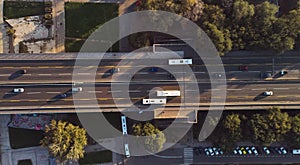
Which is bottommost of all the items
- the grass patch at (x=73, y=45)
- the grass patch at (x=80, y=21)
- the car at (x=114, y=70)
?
the car at (x=114, y=70)

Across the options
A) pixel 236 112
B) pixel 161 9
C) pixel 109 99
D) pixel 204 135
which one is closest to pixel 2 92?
pixel 109 99

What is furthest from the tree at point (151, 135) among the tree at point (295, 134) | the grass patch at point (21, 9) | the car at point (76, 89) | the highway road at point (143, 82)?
the grass patch at point (21, 9)

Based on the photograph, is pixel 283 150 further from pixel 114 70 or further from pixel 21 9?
pixel 21 9

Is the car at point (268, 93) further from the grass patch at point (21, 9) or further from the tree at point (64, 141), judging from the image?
the grass patch at point (21, 9)

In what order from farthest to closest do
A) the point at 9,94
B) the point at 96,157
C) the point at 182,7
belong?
1. the point at 96,157
2. the point at 9,94
3. the point at 182,7

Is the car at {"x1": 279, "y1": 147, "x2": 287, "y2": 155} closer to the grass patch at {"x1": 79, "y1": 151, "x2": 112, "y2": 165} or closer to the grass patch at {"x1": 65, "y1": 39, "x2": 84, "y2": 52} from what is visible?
the grass patch at {"x1": 79, "y1": 151, "x2": 112, "y2": 165}

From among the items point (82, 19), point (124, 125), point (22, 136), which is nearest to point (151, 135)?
point (124, 125)

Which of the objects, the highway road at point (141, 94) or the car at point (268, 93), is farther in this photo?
the car at point (268, 93)

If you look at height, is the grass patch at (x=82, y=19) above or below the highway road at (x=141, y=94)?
above
